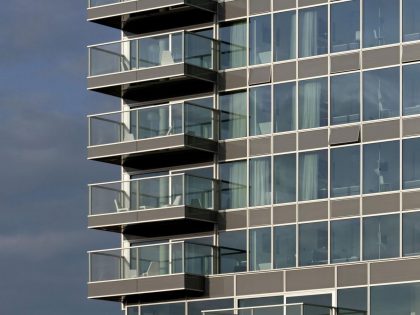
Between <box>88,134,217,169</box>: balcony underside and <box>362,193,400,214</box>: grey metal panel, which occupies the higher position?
<box>88,134,217,169</box>: balcony underside

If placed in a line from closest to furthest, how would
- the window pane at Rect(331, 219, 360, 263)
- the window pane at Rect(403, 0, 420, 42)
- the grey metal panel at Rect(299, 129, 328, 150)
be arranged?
the window pane at Rect(403, 0, 420, 42)
the window pane at Rect(331, 219, 360, 263)
the grey metal panel at Rect(299, 129, 328, 150)

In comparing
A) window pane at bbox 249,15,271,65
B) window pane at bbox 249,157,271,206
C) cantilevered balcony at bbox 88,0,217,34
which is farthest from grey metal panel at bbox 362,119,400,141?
cantilevered balcony at bbox 88,0,217,34

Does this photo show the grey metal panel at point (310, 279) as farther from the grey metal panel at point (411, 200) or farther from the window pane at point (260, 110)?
the window pane at point (260, 110)

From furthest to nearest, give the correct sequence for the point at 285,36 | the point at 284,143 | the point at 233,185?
the point at 233,185 < the point at 285,36 < the point at 284,143

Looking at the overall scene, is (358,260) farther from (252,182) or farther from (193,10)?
(193,10)

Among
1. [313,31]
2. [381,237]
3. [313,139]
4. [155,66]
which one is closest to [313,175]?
[313,139]

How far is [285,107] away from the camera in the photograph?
232 feet

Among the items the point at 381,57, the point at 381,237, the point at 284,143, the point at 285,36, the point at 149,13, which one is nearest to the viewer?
the point at 381,237

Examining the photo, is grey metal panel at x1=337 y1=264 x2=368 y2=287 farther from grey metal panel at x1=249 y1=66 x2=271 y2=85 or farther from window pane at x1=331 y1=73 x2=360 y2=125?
grey metal panel at x1=249 y1=66 x2=271 y2=85

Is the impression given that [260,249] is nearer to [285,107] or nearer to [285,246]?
[285,246]

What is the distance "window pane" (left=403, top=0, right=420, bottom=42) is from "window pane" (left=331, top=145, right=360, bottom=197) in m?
3.94

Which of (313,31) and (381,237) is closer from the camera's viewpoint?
(381,237)

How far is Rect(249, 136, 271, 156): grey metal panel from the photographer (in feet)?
233

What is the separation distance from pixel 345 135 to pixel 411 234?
4179mm
